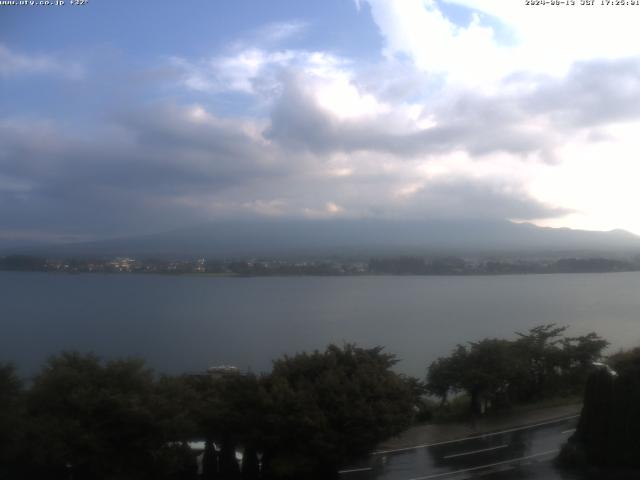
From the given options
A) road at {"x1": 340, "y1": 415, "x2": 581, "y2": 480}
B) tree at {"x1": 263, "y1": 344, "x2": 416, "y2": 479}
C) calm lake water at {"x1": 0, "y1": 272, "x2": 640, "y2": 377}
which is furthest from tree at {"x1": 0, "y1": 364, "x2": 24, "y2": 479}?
calm lake water at {"x1": 0, "y1": 272, "x2": 640, "y2": 377}

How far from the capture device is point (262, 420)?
8.54 m

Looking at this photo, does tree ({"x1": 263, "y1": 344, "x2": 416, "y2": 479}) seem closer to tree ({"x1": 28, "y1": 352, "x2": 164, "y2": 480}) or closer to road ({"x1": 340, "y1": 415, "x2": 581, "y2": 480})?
road ({"x1": 340, "y1": 415, "x2": 581, "y2": 480})

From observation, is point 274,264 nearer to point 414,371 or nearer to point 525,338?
point 414,371

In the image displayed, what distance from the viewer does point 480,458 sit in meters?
9.94

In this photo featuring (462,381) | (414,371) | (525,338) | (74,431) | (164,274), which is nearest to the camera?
(74,431)

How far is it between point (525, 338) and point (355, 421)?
8.56m

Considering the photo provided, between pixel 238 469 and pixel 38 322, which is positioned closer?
pixel 238 469

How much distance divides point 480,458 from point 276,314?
84.5ft

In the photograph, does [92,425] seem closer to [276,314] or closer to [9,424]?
[9,424]

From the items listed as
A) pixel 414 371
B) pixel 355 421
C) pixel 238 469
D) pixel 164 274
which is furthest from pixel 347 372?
pixel 164 274

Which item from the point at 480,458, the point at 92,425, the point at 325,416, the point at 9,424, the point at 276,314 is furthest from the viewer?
the point at 276,314

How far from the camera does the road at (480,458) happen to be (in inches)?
358

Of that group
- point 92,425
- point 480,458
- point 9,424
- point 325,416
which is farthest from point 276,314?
point 9,424

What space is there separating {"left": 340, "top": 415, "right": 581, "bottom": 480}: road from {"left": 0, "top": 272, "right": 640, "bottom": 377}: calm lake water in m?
8.23
